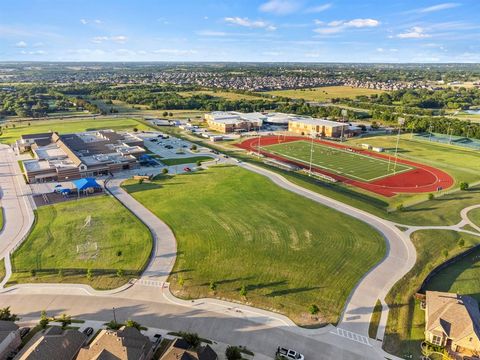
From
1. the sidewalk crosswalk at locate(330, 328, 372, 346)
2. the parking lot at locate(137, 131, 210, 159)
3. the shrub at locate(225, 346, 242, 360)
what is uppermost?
the parking lot at locate(137, 131, 210, 159)

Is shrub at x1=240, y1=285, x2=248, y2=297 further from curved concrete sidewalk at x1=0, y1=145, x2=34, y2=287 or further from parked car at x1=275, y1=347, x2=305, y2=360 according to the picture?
curved concrete sidewalk at x1=0, y1=145, x2=34, y2=287

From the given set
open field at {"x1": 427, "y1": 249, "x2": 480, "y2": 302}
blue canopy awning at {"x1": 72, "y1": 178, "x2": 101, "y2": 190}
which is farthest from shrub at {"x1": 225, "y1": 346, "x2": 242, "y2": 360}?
blue canopy awning at {"x1": 72, "y1": 178, "x2": 101, "y2": 190}

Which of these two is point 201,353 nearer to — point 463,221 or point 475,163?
point 463,221

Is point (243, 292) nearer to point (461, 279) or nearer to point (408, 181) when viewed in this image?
point (461, 279)

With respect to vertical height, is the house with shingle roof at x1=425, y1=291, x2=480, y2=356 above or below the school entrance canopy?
below

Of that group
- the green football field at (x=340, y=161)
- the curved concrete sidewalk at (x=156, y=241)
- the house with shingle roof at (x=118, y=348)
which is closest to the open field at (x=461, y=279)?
the curved concrete sidewalk at (x=156, y=241)

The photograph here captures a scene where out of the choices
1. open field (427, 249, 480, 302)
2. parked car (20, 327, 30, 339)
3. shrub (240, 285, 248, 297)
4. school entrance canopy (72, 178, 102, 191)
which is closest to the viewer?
parked car (20, 327, 30, 339)
